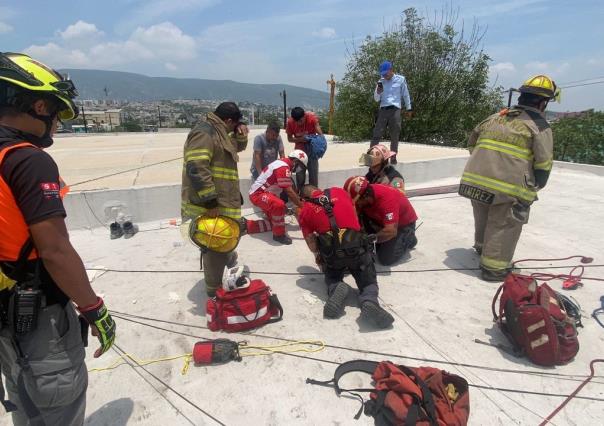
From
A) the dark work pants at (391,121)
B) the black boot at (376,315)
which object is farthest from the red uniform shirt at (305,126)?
the black boot at (376,315)

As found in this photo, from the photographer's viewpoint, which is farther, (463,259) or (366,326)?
(463,259)

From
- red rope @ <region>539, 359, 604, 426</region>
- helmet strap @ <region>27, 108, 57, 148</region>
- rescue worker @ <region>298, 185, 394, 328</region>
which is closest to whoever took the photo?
helmet strap @ <region>27, 108, 57, 148</region>

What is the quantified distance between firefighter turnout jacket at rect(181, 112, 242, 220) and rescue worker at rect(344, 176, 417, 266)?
1305 millimetres

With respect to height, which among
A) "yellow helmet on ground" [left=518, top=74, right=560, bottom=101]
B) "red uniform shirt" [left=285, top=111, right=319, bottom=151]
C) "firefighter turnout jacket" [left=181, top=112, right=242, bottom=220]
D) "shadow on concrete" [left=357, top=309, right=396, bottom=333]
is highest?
"yellow helmet on ground" [left=518, top=74, right=560, bottom=101]

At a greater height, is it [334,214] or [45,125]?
[45,125]

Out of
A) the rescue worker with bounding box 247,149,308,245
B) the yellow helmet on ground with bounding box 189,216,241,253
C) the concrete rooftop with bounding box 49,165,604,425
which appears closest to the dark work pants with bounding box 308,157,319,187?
the rescue worker with bounding box 247,149,308,245

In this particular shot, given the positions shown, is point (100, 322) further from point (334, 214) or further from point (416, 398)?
point (334, 214)

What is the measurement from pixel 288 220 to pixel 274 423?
369 cm

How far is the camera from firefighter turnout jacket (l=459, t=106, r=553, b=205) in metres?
3.43

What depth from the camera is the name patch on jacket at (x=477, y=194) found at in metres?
3.64

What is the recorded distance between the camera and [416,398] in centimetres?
198

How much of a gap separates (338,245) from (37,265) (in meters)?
2.29

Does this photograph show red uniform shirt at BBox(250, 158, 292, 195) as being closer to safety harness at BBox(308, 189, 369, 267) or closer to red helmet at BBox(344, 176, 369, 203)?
red helmet at BBox(344, 176, 369, 203)

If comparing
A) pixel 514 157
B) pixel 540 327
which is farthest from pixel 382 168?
pixel 540 327
